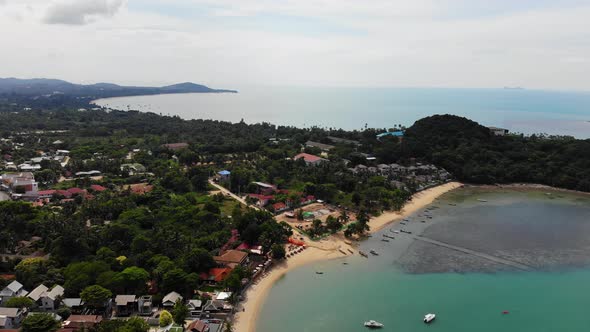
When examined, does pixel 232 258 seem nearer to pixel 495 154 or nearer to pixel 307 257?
pixel 307 257

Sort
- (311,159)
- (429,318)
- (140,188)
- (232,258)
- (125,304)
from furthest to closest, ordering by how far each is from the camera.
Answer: (311,159)
(140,188)
(232,258)
(429,318)
(125,304)

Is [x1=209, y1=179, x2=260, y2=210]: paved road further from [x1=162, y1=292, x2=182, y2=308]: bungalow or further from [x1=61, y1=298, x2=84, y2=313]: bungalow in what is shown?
[x1=61, y1=298, x2=84, y2=313]: bungalow

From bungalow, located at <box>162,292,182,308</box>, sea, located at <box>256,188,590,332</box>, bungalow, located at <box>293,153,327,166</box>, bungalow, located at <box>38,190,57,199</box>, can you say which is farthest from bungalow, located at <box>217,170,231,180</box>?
bungalow, located at <box>162,292,182,308</box>

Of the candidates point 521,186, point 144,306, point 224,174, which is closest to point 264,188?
point 224,174

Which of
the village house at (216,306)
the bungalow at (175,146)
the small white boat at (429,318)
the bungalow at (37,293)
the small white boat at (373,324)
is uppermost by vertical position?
the bungalow at (175,146)

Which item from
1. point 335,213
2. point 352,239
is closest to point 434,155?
point 335,213

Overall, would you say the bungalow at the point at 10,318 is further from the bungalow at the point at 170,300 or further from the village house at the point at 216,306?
the village house at the point at 216,306

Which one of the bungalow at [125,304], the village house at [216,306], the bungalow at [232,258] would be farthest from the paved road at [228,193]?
the bungalow at [125,304]
